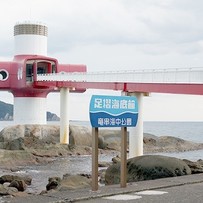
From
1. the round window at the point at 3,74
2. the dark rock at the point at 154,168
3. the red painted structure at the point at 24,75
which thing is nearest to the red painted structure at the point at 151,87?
the dark rock at the point at 154,168

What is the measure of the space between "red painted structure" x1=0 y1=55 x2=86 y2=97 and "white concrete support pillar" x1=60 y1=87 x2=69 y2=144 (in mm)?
2410

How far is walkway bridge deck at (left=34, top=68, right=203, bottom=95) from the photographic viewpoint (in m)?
19.1

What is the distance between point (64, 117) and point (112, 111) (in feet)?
92.7

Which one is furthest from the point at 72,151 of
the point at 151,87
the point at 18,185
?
the point at 18,185

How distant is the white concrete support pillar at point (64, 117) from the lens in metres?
36.5

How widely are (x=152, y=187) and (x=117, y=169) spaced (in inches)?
150

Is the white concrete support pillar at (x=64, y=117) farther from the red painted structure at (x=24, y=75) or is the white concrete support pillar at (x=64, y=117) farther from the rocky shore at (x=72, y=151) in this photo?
the red painted structure at (x=24, y=75)

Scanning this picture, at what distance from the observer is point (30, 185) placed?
17531 mm

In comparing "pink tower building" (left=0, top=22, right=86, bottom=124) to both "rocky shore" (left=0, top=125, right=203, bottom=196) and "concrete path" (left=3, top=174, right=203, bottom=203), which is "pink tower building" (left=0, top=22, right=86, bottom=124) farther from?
"concrete path" (left=3, top=174, right=203, bottom=203)

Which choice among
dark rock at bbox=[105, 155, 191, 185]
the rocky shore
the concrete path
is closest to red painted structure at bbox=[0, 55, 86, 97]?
the rocky shore

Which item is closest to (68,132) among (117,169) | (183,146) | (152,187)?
(183,146)

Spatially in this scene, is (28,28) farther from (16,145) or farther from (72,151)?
(72,151)

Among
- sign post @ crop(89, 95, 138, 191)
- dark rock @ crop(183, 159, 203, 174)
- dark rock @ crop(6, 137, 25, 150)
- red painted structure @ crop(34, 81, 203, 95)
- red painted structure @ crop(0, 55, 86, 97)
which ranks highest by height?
red painted structure @ crop(0, 55, 86, 97)

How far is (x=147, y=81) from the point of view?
22.1 metres
